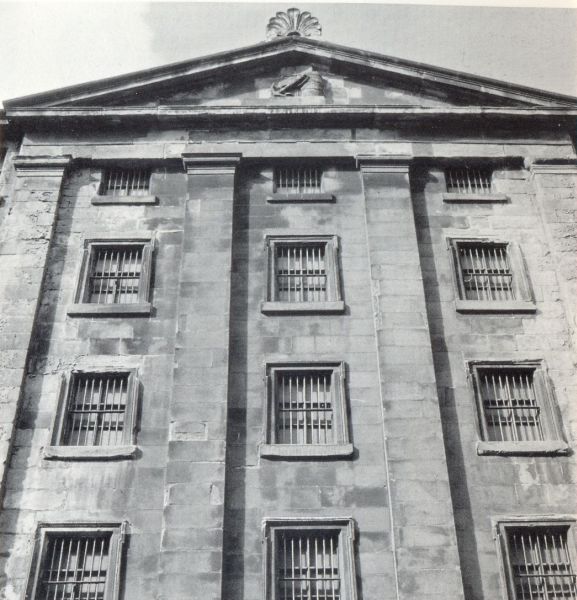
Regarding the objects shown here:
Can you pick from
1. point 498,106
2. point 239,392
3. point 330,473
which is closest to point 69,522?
point 239,392

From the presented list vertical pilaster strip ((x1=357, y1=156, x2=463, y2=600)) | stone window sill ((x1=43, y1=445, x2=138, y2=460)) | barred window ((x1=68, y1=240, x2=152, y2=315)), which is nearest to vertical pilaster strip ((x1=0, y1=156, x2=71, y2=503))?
stone window sill ((x1=43, y1=445, x2=138, y2=460))

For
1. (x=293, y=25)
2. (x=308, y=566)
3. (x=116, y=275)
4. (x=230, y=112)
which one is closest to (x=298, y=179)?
(x=230, y=112)

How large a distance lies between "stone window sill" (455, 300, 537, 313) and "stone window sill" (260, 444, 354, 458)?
4303 mm

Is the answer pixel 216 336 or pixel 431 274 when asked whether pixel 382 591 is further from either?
pixel 431 274

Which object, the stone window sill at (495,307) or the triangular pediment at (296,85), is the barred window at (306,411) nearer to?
the stone window sill at (495,307)

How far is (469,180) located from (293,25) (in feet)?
22.2

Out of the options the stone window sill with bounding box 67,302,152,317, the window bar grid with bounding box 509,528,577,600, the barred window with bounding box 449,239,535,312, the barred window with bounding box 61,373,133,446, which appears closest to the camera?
the window bar grid with bounding box 509,528,577,600

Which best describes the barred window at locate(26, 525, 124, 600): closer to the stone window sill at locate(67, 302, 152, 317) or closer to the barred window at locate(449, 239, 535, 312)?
the stone window sill at locate(67, 302, 152, 317)

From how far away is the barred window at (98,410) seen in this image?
14.7m

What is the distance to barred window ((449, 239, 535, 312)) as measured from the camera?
16266mm

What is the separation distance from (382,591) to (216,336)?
6093mm

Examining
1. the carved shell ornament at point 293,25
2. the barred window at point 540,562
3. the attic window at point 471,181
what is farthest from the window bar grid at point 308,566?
the carved shell ornament at point 293,25

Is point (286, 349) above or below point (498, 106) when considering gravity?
below

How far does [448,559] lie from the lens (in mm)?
13125
